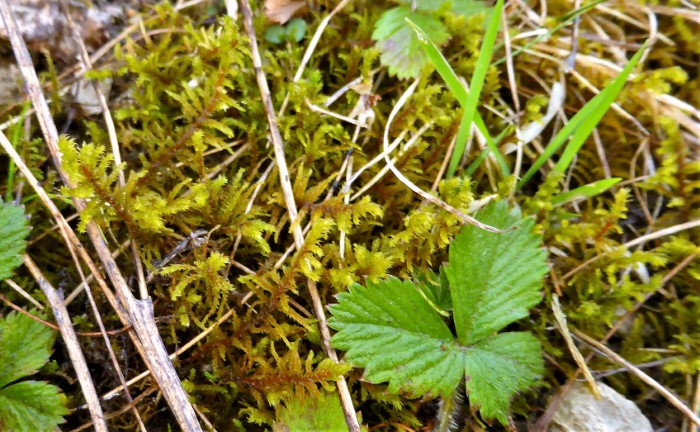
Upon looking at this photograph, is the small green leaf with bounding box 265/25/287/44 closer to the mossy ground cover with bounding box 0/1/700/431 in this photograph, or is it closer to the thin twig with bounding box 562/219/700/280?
the mossy ground cover with bounding box 0/1/700/431

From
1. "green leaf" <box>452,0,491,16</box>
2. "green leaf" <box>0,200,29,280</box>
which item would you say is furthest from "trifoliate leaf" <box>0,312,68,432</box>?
"green leaf" <box>452,0,491,16</box>

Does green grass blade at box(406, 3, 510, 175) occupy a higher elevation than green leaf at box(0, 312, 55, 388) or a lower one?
higher

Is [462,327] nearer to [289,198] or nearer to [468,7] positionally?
[289,198]

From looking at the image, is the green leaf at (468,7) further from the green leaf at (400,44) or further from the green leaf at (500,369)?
the green leaf at (500,369)

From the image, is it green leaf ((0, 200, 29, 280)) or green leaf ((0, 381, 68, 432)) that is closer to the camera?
green leaf ((0, 381, 68, 432))

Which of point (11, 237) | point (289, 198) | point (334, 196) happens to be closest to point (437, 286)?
point (334, 196)

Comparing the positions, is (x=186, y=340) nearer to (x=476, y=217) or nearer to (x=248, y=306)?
(x=248, y=306)

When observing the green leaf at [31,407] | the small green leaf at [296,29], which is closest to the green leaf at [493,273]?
the small green leaf at [296,29]

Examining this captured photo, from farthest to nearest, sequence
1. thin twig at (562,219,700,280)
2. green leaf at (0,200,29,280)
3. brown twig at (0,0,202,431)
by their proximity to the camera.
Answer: thin twig at (562,219,700,280) < green leaf at (0,200,29,280) < brown twig at (0,0,202,431)
